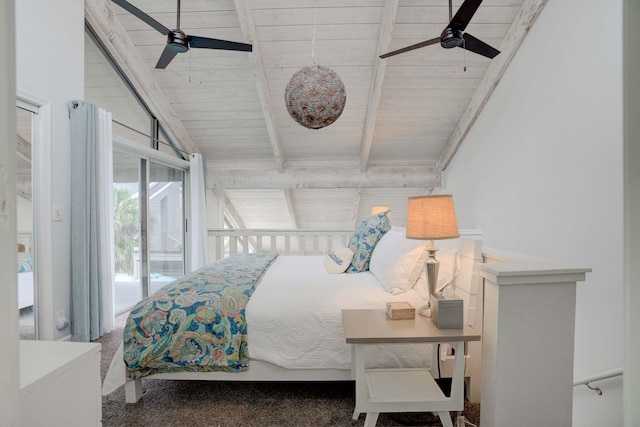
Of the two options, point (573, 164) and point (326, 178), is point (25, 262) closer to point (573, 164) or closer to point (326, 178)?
point (326, 178)

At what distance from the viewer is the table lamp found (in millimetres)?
1558

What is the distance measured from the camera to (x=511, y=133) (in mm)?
3445

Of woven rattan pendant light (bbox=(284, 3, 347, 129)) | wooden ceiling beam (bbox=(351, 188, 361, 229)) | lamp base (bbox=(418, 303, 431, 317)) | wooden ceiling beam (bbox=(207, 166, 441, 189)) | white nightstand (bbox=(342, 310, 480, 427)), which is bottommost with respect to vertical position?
white nightstand (bbox=(342, 310, 480, 427))

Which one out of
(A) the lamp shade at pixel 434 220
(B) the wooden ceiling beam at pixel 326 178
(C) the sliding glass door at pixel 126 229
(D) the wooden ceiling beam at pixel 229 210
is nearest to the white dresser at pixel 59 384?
(A) the lamp shade at pixel 434 220

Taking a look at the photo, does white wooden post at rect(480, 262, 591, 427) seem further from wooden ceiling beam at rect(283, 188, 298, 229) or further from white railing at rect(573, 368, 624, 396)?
wooden ceiling beam at rect(283, 188, 298, 229)

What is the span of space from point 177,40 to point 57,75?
1073 millimetres

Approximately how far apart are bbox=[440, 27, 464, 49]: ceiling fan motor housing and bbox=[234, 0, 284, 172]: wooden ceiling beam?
1866 millimetres

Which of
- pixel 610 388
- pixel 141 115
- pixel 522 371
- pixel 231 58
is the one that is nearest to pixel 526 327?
pixel 522 371

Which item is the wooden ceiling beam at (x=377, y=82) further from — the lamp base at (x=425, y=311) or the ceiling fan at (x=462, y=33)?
the lamp base at (x=425, y=311)

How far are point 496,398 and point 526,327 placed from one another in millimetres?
309

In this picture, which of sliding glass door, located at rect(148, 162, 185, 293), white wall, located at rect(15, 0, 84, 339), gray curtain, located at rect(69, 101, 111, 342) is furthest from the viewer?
sliding glass door, located at rect(148, 162, 185, 293)

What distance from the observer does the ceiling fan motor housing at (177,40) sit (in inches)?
90.8

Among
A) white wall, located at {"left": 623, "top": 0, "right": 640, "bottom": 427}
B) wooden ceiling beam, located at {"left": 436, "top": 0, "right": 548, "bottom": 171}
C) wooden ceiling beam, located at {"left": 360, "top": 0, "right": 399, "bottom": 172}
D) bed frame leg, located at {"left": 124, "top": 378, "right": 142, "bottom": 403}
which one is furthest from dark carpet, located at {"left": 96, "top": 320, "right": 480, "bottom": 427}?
wooden ceiling beam, located at {"left": 436, "top": 0, "right": 548, "bottom": 171}

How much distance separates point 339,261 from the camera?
241 centimetres
